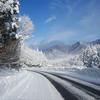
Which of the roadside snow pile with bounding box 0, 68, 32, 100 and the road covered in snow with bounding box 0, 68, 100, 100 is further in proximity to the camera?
the roadside snow pile with bounding box 0, 68, 32, 100

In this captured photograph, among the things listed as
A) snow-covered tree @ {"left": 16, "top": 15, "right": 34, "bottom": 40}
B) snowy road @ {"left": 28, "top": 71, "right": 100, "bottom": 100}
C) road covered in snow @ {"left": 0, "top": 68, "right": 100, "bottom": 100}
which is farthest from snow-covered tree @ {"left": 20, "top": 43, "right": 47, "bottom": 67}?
snowy road @ {"left": 28, "top": 71, "right": 100, "bottom": 100}

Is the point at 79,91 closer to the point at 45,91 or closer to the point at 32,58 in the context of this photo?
the point at 45,91

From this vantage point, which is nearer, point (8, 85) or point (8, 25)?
point (8, 85)

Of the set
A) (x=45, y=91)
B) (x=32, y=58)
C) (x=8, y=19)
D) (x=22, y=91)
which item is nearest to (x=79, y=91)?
(x=45, y=91)

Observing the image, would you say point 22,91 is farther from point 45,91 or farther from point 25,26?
point 25,26

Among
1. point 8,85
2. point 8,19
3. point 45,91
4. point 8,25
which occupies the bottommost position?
point 45,91

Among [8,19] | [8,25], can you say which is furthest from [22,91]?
[8,19]

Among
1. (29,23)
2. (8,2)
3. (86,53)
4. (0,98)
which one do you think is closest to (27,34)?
(29,23)

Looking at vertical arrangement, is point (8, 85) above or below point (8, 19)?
below

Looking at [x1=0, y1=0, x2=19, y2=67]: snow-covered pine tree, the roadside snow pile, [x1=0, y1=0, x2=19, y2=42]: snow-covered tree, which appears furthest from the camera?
[x1=0, y1=0, x2=19, y2=67]: snow-covered pine tree

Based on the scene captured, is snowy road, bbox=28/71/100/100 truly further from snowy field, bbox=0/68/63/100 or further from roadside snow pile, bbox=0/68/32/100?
roadside snow pile, bbox=0/68/32/100

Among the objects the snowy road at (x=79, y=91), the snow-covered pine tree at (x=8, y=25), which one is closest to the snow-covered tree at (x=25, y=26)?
the snow-covered pine tree at (x=8, y=25)

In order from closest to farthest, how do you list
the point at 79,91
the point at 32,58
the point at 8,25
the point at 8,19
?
the point at 79,91 → the point at 8,25 → the point at 8,19 → the point at 32,58

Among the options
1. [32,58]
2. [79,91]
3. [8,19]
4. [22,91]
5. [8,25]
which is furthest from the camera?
[32,58]
